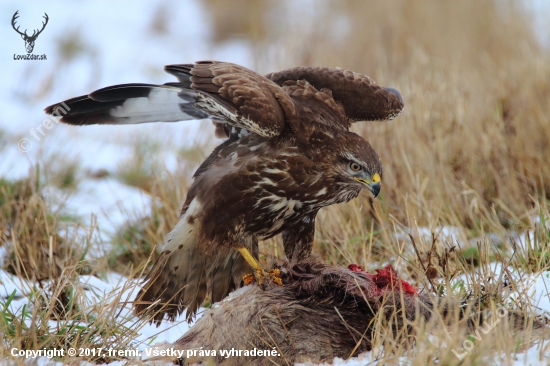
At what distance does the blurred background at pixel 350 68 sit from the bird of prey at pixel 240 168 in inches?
24.7

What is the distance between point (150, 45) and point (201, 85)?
9.46 m

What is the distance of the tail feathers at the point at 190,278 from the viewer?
3.69 meters

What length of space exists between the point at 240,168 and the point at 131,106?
72cm

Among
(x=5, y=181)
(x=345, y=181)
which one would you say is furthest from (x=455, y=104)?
(x=5, y=181)

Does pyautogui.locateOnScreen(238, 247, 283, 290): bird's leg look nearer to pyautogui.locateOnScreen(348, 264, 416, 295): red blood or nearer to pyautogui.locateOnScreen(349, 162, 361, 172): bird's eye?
pyautogui.locateOnScreen(348, 264, 416, 295): red blood

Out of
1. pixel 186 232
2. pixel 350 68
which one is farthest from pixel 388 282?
pixel 350 68

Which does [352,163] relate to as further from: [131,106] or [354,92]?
[131,106]

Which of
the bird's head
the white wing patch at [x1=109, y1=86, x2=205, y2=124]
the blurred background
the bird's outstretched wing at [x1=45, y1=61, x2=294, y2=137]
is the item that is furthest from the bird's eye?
the white wing patch at [x1=109, y1=86, x2=205, y2=124]

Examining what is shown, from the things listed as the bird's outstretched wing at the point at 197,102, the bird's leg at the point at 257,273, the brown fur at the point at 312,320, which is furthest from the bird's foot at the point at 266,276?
the bird's outstretched wing at the point at 197,102

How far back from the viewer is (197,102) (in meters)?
3.44

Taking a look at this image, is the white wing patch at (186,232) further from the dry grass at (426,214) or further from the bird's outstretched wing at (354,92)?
the bird's outstretched wing at (354,92)

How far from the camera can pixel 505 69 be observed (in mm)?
7527

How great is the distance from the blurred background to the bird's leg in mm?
939

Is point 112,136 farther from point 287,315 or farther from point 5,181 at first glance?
point 287,315
